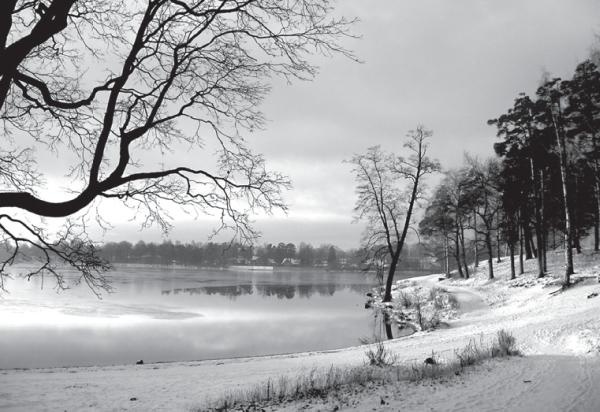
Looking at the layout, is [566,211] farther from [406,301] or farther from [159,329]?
[159,329]

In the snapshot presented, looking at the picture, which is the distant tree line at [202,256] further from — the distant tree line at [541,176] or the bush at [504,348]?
the bush at [504,348]

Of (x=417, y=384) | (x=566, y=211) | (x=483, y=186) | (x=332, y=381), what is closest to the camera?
(x=417, y=384)

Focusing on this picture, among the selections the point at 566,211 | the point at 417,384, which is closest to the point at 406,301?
the point at 566,211

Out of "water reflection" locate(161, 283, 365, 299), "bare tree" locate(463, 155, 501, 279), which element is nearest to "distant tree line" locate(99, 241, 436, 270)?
"water reflection" locate(161, 283, 365, 299)

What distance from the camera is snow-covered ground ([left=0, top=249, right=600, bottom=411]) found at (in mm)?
6551

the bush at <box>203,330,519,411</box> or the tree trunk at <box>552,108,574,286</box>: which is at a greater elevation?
the tree trunk at <box>552,108,574,286</box>

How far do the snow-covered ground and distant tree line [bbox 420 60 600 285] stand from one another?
7.53m

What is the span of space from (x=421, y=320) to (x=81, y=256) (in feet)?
50.6

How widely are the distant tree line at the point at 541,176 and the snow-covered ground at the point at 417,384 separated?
7527 mm

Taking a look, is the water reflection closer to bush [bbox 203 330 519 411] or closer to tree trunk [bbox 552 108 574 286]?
tree trunk [bbox 552 108 574 286]

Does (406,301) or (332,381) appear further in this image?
(406,301)

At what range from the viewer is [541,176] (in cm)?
2398

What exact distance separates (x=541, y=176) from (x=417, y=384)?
69.0ft

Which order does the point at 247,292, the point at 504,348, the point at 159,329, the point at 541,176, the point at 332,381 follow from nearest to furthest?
the point at 332,381, the point at 504,348, the point at 159,329, the point at 541,176, the point at 247,292
